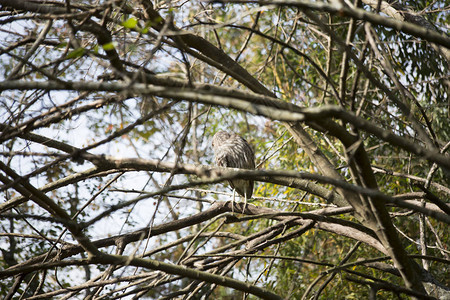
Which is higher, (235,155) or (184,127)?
(235,155)

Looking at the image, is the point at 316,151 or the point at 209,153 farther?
the point at 209,153

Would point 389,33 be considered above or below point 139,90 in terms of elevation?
above

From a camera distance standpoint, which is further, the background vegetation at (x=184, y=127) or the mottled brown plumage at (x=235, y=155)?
the mottled brown plumage at (x=235, y=155)

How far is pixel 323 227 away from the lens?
333 centimetres

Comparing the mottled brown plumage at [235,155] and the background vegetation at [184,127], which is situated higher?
the mottled brown plumage at [235,155]

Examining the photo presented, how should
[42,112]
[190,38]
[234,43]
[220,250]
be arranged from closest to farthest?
[42,112], [190,38], [220,250], [234,43]

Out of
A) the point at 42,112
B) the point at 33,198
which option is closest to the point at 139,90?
the point at 42,112

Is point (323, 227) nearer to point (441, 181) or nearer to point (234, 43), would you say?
point (441, 181)

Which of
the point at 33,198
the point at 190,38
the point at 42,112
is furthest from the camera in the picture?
the point at 190,38

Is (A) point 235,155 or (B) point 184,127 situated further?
(A) point 235,155

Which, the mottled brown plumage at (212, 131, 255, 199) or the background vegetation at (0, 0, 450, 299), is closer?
the background vegetation at (0, 0, 450, 299)

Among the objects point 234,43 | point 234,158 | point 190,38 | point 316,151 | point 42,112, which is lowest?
point 42,112

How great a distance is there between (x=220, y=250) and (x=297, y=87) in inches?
202

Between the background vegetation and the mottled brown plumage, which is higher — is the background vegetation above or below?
below
